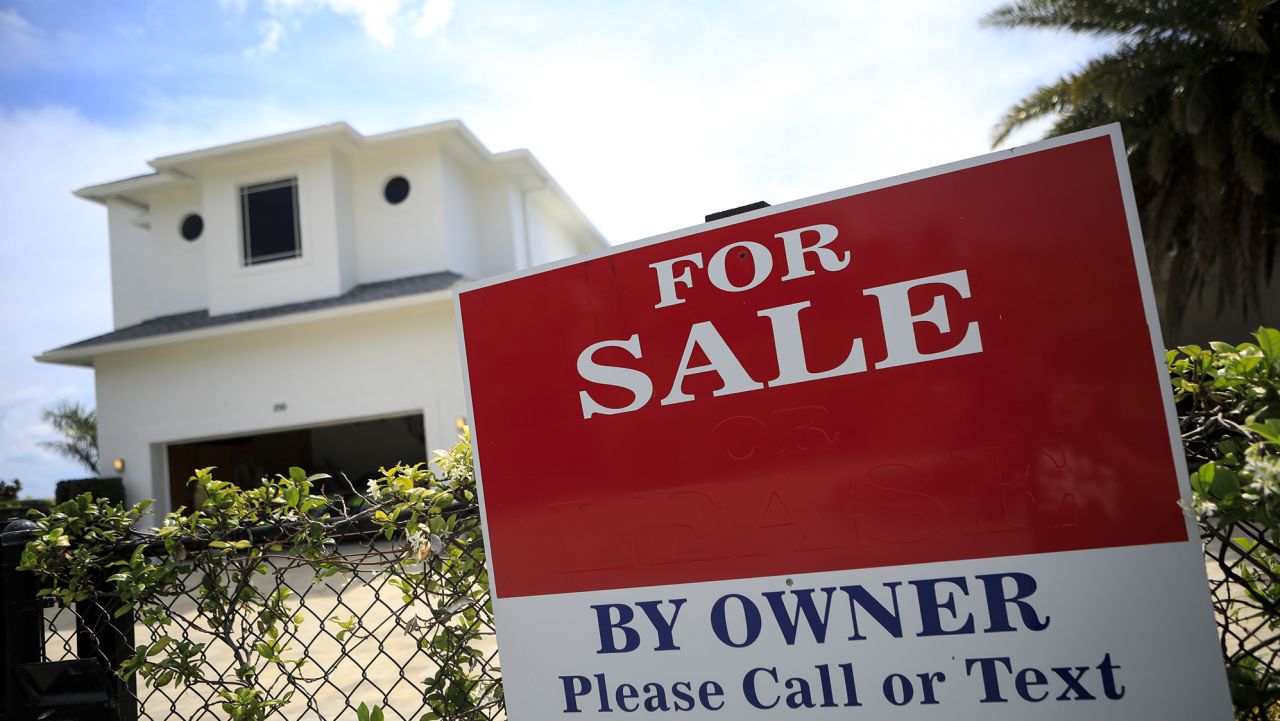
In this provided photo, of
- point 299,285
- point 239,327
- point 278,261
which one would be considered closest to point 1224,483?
point 239,327

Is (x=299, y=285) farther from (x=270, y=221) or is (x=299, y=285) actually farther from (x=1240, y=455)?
(x=1240, y=455)

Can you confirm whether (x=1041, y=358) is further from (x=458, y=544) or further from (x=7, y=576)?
(x=7, y=576)

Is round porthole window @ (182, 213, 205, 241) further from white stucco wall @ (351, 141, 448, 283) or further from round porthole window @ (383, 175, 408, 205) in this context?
round porthole window @ (383, 175, 408, 205)

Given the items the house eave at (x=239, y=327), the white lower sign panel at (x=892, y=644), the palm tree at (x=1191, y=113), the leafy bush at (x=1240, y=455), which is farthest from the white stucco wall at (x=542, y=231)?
the leafy bush at (x=1240, y=455)

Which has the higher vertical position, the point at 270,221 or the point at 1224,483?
the point at 270,221

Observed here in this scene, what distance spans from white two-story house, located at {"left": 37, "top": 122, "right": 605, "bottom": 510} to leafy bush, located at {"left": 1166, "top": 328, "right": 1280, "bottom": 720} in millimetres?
12246

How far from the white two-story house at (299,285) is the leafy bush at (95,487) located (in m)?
0.26

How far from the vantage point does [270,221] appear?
50.2 feet

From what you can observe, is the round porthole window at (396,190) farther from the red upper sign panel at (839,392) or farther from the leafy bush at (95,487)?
the red upper sign panel at (839,392)

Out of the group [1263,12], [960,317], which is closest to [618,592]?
[960,317]

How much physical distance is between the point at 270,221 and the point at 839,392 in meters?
15.7

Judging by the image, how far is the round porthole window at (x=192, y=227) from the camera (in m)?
16.8

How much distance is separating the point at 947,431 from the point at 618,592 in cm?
69

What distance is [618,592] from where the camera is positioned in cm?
163
